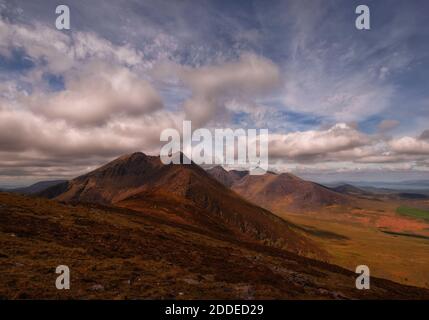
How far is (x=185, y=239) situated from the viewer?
34.4 metres

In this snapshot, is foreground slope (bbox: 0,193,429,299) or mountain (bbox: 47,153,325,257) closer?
foreground slope (bbox: 0,193,429,299)

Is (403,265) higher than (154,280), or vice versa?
(154,280)

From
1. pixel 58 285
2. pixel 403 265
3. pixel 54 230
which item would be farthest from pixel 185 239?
pixel 403 265

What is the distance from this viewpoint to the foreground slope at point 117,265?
1500 centimetres

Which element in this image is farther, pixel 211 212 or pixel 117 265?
pixel 211 212

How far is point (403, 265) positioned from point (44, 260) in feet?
379

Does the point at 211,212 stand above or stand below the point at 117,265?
below

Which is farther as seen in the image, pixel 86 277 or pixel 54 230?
pixel 54 230

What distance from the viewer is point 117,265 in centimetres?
1941

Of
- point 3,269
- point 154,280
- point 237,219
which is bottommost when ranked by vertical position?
point 237,219

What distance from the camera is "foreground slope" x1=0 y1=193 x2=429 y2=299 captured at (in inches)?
591

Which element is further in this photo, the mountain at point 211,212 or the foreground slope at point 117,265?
the mountain at point 211,212

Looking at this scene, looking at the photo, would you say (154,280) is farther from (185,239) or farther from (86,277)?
(185,239)
